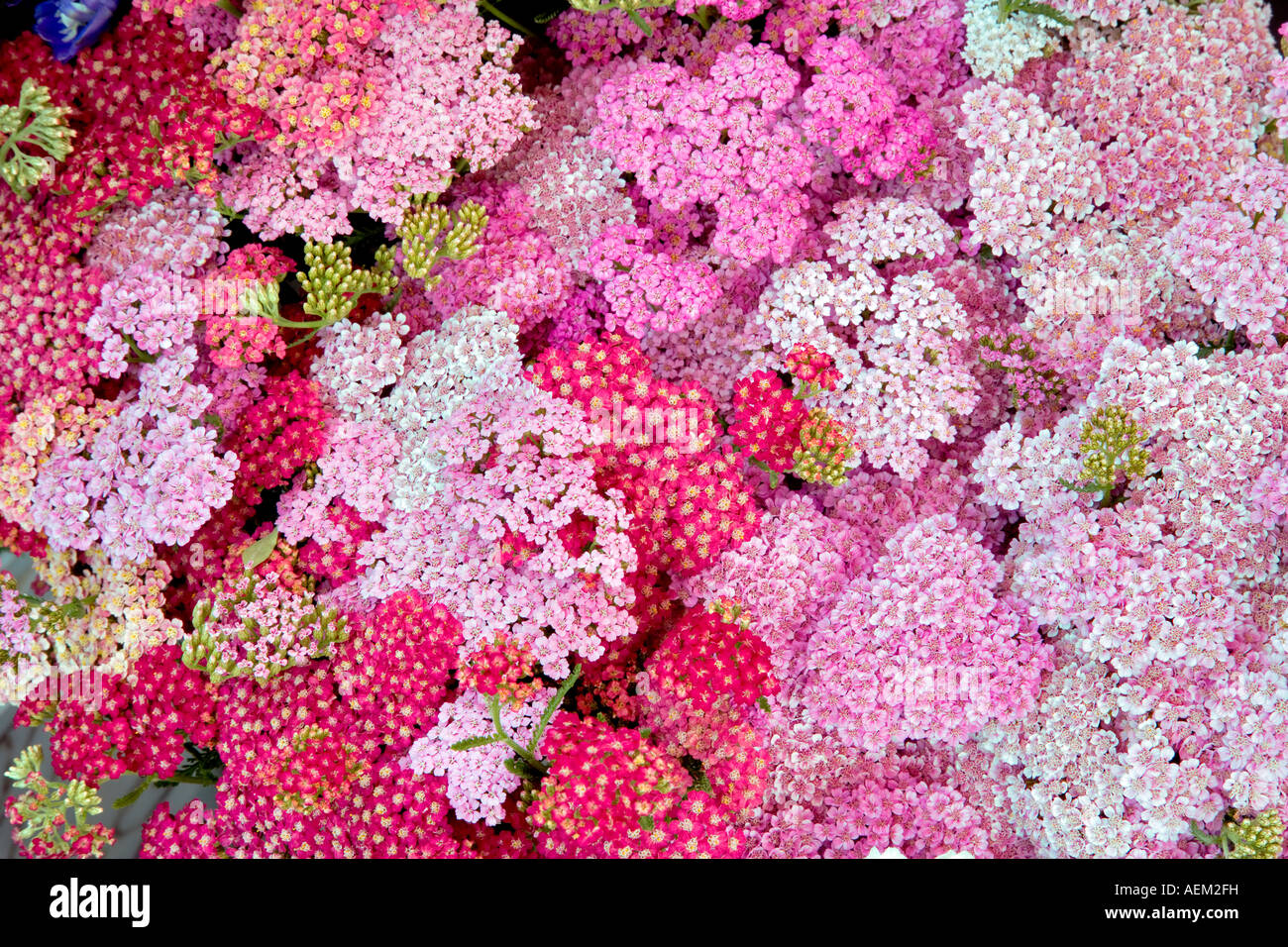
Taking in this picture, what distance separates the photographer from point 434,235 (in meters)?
3.22

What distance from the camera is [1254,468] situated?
9.43 ft

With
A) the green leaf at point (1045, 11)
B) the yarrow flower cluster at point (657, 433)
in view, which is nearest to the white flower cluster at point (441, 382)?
the yarrow flower cluster at point (657, 433)

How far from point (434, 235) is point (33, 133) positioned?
1282mm

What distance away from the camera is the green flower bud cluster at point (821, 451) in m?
3.10

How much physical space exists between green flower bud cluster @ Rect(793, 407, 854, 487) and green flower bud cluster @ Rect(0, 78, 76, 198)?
2482 millimetres

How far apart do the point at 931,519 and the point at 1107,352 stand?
73 cm

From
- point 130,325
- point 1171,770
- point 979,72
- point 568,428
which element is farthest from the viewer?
point 979,72

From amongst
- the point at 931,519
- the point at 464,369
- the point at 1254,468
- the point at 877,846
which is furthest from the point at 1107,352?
the point at 464,369

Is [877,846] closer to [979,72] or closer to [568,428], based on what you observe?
[568,428]

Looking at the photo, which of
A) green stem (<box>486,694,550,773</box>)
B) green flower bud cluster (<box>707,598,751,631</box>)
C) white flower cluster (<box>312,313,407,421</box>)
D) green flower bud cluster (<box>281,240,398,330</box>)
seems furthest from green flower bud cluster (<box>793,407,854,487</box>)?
green flower bud cluster (<box>281,240,398,330</box>)

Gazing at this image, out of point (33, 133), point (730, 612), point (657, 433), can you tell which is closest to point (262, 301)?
Result: point (33, 133)

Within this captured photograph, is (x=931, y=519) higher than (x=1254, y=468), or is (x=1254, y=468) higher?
(x=1254, y=468)

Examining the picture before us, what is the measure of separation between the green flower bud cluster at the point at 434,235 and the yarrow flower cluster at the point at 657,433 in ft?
0.06

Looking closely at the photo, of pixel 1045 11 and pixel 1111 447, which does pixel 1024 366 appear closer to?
pixel 1111 447
